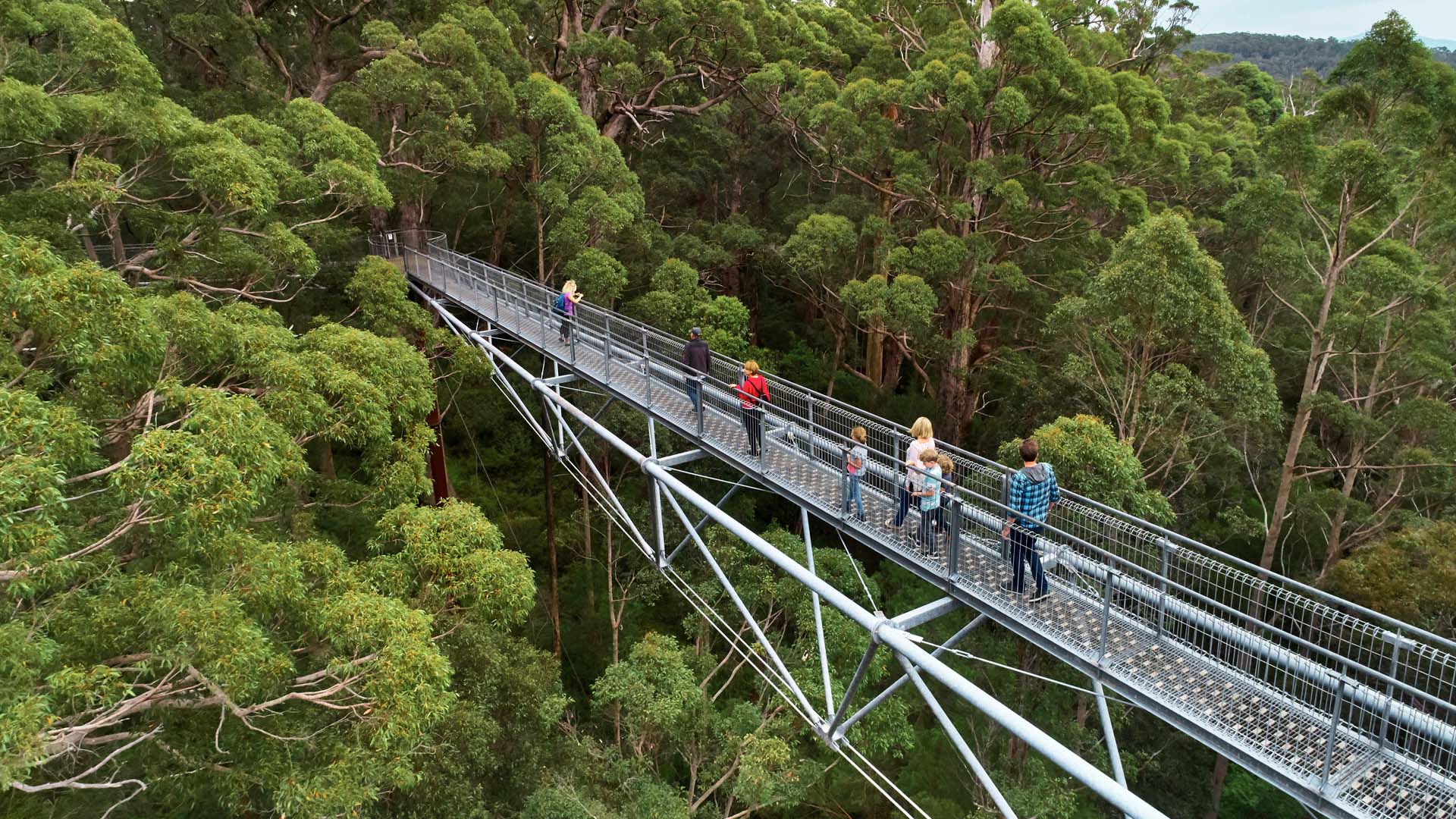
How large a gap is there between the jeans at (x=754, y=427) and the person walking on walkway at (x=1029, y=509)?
2.80 metres

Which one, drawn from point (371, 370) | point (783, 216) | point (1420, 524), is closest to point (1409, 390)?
point (1420, 524)

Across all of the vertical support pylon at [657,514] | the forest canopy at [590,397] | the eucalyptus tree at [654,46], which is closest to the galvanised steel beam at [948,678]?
the vertical support pylon at [657,514]

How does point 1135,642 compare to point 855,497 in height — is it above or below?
below

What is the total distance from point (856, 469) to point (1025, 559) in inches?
65.2

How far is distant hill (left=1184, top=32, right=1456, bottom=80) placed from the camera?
126812mm

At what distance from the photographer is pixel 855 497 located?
6895 millimetres

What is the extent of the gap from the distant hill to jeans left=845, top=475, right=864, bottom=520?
14171 cm

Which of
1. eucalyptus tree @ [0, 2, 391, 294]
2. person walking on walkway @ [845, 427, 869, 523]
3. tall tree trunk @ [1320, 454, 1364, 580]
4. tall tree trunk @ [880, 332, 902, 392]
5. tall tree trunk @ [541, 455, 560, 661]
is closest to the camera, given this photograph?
person walking on walkway @ [845, 427, 869, 523]

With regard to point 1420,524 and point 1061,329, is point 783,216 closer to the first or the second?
point 1061,329

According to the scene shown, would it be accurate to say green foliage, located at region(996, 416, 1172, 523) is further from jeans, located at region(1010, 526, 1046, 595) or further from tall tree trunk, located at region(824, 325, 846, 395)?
tall tree trunk, located at region(824, 325, 846, 395)

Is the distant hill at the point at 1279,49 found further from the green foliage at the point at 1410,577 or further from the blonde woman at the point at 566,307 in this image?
the blonde woman at the point at 566,307

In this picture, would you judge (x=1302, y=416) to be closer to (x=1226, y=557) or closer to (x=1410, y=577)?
(x=1410, y=577)

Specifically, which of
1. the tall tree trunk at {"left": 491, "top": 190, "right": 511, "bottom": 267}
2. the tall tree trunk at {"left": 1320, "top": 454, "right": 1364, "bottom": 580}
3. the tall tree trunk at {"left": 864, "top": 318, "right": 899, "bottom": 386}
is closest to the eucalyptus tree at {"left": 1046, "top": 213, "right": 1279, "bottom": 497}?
the tall tree trunk at {"left": 1320, "top": 454, "right": 1364, "bottom": 580}

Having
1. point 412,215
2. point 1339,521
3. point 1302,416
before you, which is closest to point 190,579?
point 412,215
